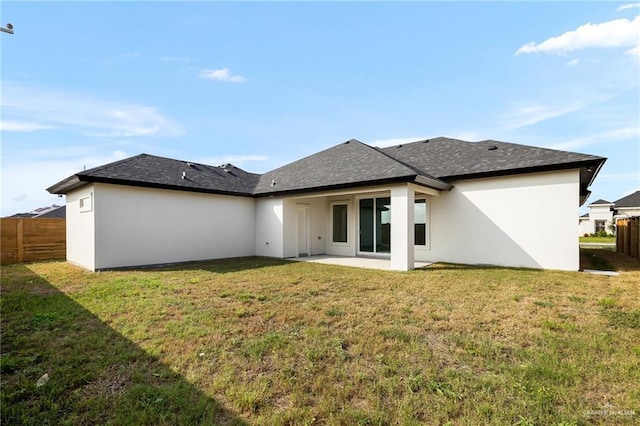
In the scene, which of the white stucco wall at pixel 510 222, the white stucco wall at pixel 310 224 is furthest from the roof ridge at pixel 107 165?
the white stucco wall at pixel 510 222

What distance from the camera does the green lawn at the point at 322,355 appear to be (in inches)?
113

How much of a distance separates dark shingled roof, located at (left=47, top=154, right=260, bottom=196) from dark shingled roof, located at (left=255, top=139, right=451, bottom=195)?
1.40 meters

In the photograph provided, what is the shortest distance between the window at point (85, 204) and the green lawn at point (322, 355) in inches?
169

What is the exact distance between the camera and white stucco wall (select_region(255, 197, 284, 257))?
1416 cm

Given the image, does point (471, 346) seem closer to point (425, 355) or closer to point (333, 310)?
point (425, 355)

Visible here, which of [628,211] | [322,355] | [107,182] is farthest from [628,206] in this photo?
[107,182]

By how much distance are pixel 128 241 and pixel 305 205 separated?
7.71 meters

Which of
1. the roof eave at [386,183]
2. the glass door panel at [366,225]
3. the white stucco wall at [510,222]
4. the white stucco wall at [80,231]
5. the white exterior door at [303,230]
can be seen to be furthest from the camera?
the white exterior door at [303,230]

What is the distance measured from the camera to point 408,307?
19.7 feet

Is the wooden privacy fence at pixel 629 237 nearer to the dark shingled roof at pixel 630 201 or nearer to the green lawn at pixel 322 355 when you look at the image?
the green lawn at pixel 322 355

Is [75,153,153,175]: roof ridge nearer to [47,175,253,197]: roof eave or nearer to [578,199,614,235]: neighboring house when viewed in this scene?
[47,175,253,197]: roof eave

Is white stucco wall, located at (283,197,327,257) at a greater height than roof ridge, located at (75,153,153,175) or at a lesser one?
lesser

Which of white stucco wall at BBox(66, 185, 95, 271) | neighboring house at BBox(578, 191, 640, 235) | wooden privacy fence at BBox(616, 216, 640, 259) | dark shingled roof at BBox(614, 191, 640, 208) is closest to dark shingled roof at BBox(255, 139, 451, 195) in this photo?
white stucco wall at BBox(66, 185, 95, 271)

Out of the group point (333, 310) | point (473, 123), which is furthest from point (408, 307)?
point (473, 123)
